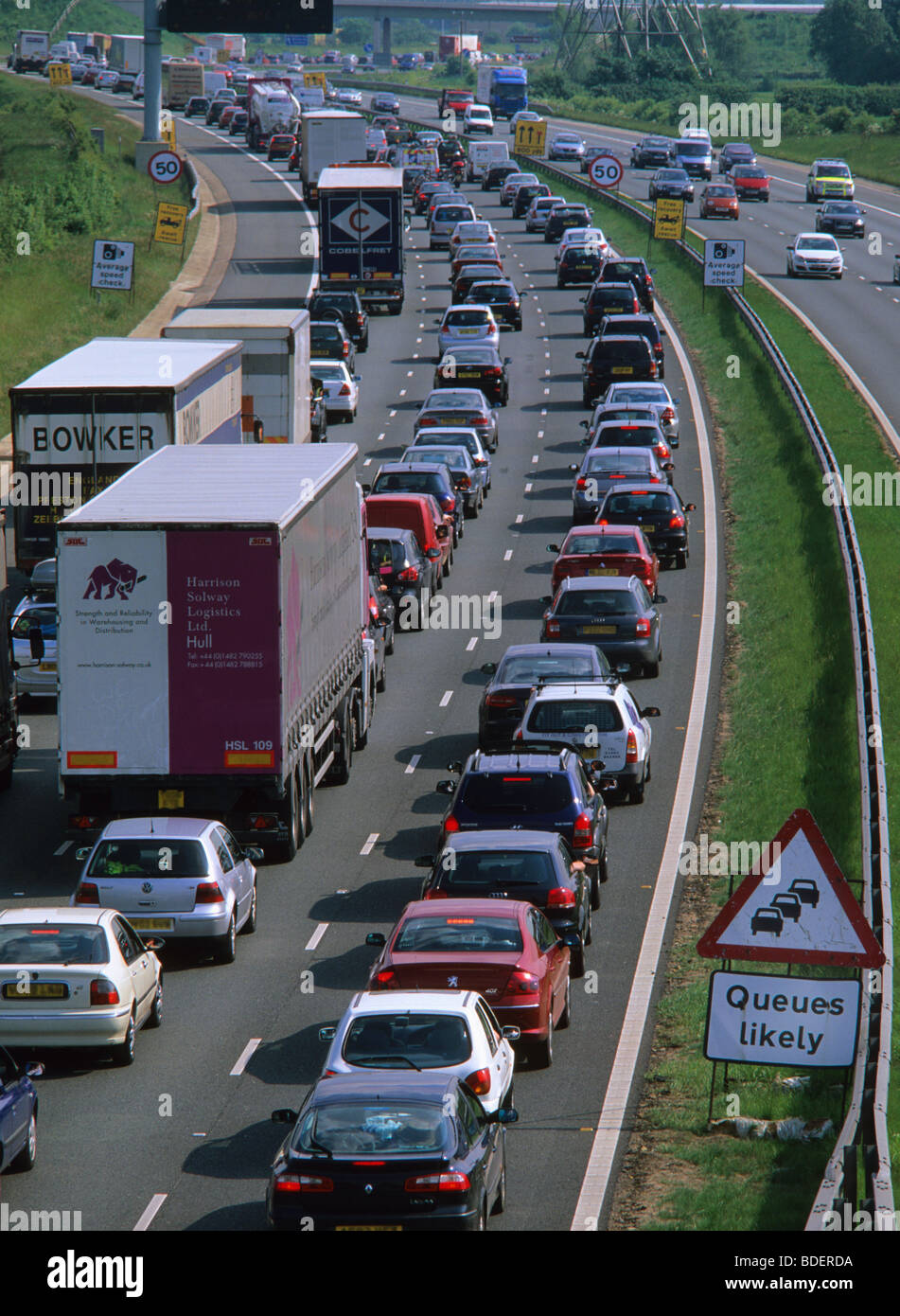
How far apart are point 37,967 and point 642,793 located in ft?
33.3

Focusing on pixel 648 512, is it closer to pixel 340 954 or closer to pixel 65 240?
pixel 340 954

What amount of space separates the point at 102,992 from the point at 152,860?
10.8 feet

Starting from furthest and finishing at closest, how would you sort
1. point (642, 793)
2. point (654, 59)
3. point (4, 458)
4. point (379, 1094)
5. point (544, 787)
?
1. point (654, 59)
2. point (4, 458)
3. point (642, 793)
4. point (544, 787)
5. point (379, 1094)

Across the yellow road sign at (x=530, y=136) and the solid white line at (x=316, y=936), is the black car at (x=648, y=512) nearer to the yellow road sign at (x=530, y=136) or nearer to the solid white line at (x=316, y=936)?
the solid white line at (x=316, y=936)

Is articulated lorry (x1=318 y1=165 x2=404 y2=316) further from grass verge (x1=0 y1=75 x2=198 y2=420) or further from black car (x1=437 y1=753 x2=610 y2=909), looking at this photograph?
black car (x1=437 y1=753 x2=610 y2=909)

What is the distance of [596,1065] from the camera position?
1747 cm

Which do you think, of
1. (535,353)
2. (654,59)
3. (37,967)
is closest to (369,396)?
(535,353)

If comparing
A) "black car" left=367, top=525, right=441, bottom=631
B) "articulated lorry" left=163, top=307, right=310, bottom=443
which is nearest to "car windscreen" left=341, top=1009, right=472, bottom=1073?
"black car" left=367, top=525, right=441, bottom=631

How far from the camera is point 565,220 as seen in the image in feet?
281

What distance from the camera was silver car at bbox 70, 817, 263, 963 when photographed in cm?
2023

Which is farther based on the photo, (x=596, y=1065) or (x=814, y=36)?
(x=814, y=36)

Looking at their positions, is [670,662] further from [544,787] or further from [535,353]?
[535,353]

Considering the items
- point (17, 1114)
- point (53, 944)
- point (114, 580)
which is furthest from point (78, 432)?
point (17, 1114)

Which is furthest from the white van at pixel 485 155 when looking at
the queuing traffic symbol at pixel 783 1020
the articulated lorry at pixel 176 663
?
the queuing traffic symbol at pixel 783 1020
